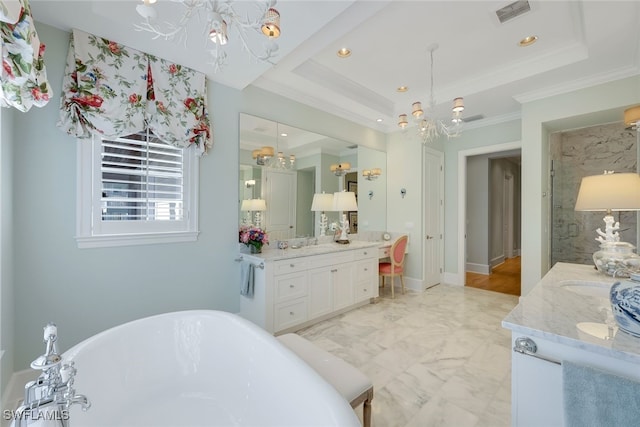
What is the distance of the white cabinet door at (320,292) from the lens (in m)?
3.12

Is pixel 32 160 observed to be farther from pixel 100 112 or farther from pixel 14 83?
pixel 14 83

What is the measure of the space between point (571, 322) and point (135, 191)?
303cm

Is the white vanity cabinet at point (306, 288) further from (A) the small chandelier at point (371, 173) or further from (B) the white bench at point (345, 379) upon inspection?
(A) the small chandelier at point (371, 173)

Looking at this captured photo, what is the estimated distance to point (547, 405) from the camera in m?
1.04

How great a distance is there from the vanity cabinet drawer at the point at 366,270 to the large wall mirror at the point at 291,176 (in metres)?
0.72

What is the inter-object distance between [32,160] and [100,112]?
568 millimetres

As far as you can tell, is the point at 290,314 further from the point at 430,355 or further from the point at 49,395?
the point at 49,395

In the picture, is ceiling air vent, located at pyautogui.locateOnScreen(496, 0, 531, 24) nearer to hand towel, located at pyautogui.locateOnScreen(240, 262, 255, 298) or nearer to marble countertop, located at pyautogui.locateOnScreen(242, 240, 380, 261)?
marble countertop, located at pyautogui.locateOnScreen(242, 240, 380, 261)

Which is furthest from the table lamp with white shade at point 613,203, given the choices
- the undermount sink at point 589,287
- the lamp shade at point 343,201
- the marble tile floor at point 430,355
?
the lamp shade at point 343,201

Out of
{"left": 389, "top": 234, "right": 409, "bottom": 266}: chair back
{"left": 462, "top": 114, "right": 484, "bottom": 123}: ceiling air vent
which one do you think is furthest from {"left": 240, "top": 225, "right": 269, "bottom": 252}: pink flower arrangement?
{"left": 462, "top": 114, "right": 484, "bottom": 123}: ceiling air vent

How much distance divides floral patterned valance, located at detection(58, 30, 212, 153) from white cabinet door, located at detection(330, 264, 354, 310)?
2.11 meters

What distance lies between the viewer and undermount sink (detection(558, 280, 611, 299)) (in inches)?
66.7

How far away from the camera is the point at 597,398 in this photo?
862 millimetres

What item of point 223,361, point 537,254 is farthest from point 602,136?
point 223,361
